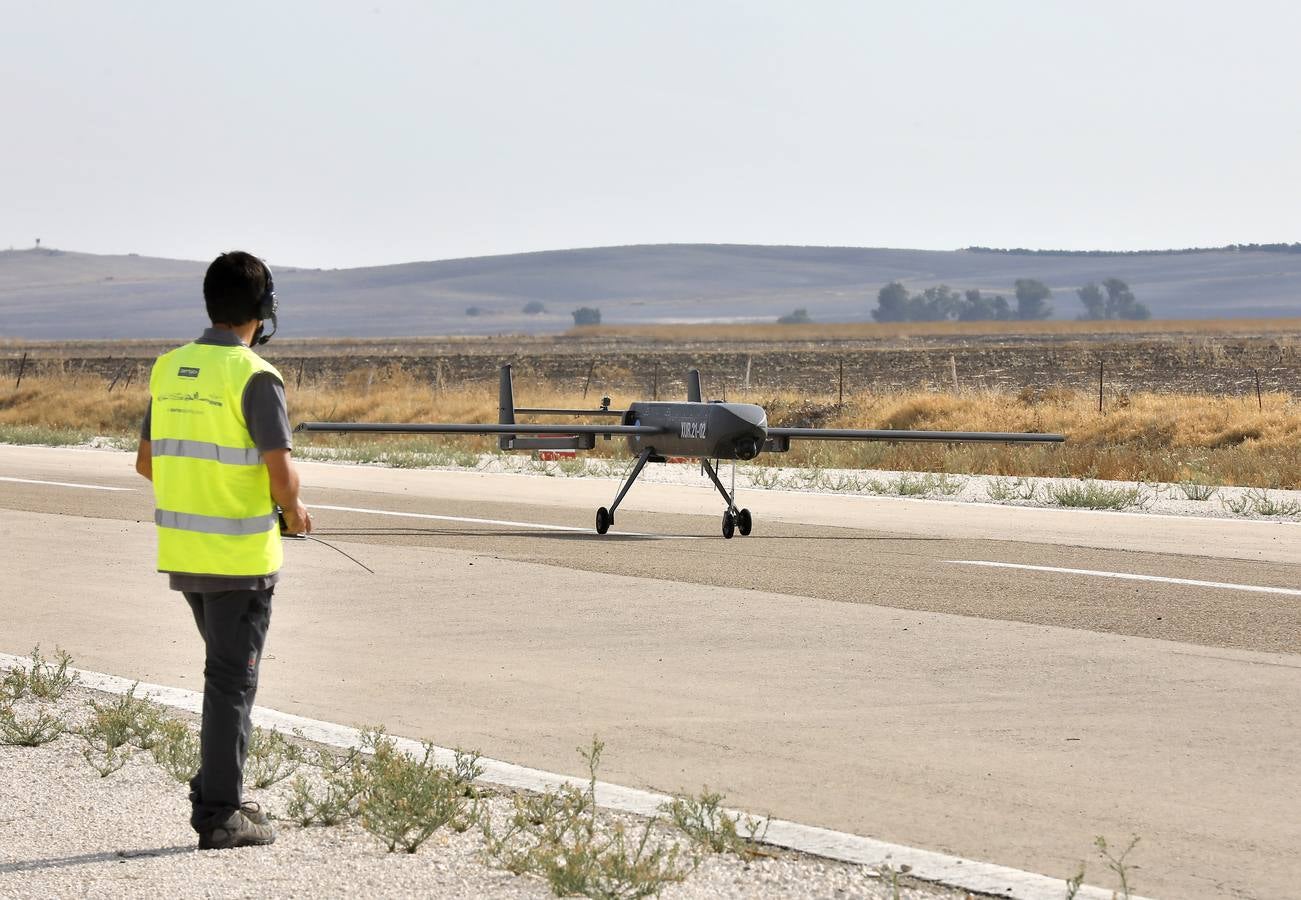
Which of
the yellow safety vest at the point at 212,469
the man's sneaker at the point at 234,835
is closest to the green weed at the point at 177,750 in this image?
the man's sneaker at the point at 234,835

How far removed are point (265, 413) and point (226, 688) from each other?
1029 millimetres

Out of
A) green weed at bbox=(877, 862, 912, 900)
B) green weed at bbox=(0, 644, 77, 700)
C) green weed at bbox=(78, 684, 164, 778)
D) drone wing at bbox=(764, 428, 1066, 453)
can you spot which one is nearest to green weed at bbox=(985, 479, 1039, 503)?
drone wing at bbox=(764, 428, 1066, 453)

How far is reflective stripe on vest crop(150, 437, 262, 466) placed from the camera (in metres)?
6.11

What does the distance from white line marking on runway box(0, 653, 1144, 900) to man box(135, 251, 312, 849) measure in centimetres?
143

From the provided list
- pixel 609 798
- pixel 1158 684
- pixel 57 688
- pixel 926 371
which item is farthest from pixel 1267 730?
pixel 926 371

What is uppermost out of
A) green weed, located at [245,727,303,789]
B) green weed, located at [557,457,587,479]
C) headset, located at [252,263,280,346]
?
headset, located at [252,263,280,346]

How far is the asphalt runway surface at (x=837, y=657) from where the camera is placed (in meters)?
7.03

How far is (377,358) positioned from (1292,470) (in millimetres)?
84757

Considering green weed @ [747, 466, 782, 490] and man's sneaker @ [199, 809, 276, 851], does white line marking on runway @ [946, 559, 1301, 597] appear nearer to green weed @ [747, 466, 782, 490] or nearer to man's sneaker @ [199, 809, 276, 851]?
man's sneaker @ [199, 809, 276, 851]

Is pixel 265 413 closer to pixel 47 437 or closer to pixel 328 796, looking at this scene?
pixel 328 796

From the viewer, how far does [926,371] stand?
72.9m

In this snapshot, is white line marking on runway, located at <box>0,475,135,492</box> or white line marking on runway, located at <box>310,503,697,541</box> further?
white line marking on runway, located at <box>0,475,135,492</box>

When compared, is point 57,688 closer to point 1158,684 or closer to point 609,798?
point 609,798

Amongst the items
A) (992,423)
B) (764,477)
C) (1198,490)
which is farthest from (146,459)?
(992,423)
